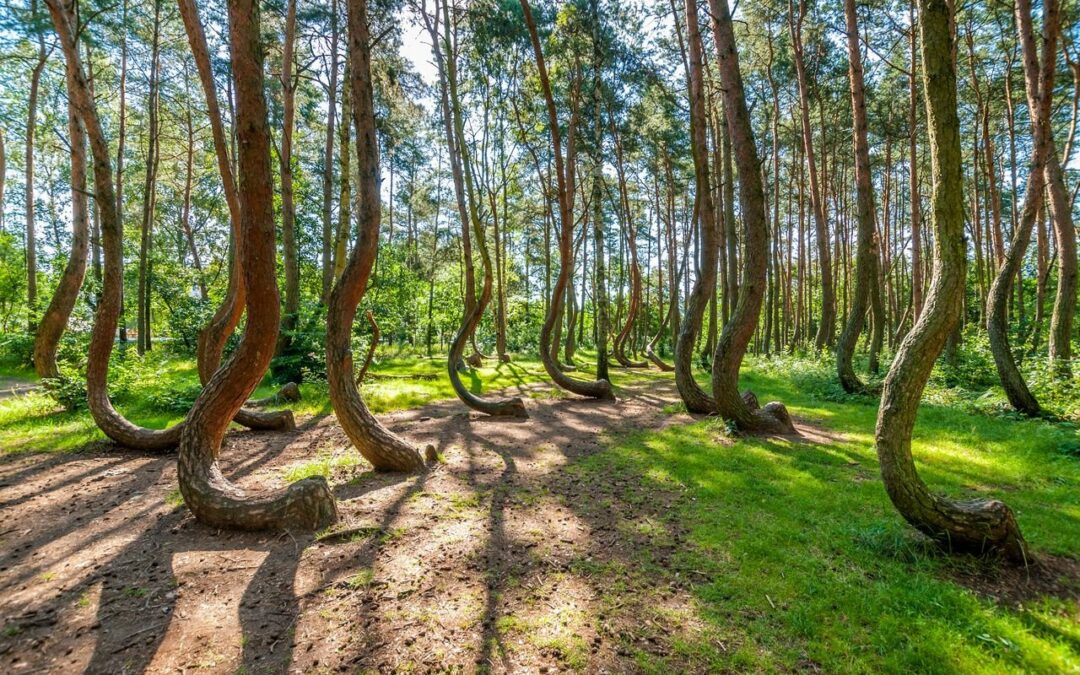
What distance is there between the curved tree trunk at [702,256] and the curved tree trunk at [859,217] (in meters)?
3.71

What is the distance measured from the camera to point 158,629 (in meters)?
2.57

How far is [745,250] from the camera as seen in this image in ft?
21.8

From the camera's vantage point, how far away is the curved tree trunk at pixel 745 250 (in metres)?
6.46

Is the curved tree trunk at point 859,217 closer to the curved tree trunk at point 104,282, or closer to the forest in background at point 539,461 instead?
the forest in background at point 539,461

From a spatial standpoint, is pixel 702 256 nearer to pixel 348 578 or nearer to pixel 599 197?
pixel 599 197

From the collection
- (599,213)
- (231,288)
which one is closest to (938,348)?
(231,288)

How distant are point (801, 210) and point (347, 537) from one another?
856 inches

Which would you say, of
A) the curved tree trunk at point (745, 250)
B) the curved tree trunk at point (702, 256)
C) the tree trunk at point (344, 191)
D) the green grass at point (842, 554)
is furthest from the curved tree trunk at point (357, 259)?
the tree trunk at point (344, 191)

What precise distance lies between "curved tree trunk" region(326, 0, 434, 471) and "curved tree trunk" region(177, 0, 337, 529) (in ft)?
3.59

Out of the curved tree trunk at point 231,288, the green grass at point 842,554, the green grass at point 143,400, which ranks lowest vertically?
the green grass at point 842,554

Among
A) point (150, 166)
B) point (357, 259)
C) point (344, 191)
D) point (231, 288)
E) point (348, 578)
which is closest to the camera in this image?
point (348, 578)

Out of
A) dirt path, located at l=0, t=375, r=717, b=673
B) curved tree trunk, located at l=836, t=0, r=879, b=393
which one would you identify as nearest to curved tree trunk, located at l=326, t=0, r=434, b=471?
dirt path, located at l=0, t=375, r=717, b=673

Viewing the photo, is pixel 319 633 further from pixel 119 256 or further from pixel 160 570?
pixel 119 256

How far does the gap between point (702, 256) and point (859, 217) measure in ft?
14.6
